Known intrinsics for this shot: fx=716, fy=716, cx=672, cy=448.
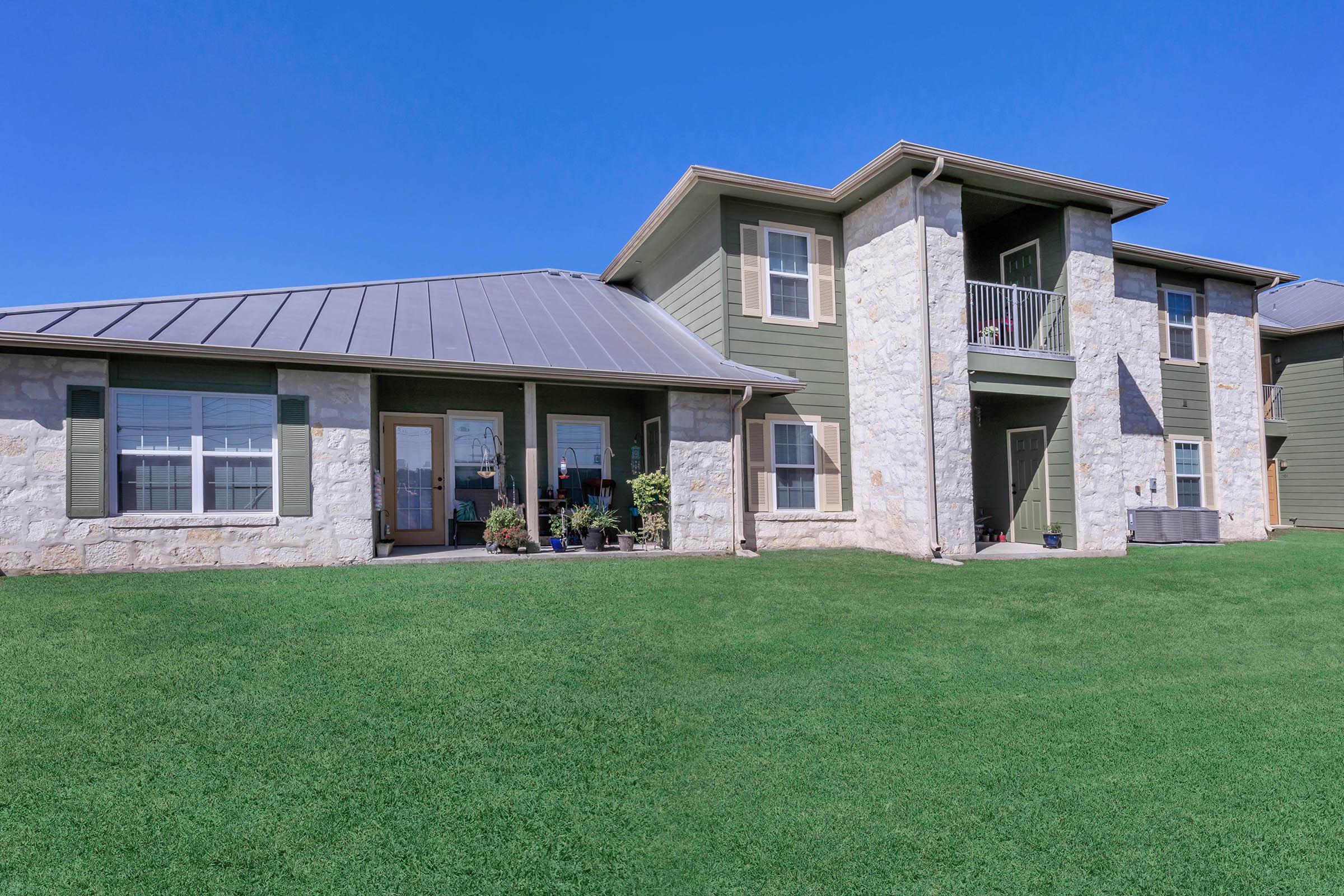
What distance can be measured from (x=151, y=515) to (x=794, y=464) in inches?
343

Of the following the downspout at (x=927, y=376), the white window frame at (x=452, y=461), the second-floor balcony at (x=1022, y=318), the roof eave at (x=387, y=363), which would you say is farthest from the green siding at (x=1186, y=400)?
the white window frame at (x=452, y=461)

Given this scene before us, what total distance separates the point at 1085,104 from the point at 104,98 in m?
18.2

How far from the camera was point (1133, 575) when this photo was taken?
8742 mm

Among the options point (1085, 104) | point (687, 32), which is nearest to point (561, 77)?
point (687, 32)

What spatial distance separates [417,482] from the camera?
11555 millimetres

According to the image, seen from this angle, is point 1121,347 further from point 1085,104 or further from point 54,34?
point 54,34

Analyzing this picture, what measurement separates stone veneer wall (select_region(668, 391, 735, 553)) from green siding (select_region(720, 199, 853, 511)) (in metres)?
0.69

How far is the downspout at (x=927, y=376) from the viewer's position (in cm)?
998

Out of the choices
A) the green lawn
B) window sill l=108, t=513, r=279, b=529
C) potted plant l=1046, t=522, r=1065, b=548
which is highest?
window sill l=108, t=513, r=279, b=529

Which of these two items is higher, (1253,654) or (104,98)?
(104,98)

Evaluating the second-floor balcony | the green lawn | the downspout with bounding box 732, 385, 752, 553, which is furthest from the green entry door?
the downspout with bounding box 732, 385, 752, 553

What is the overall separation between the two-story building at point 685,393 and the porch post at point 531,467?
5cm

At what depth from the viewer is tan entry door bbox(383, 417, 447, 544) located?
11.4 meters

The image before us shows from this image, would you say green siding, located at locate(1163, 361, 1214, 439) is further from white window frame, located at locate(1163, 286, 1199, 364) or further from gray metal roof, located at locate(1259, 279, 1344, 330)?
gray metal roof, located at locate(1259, 279, 1344, 330)
